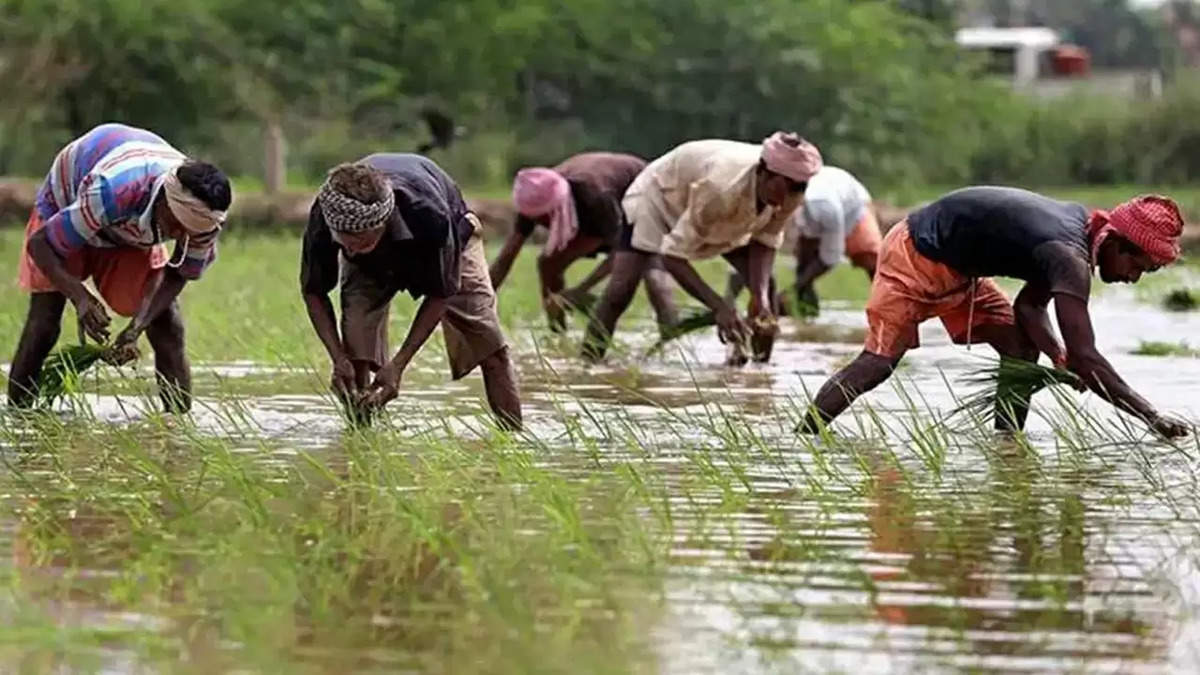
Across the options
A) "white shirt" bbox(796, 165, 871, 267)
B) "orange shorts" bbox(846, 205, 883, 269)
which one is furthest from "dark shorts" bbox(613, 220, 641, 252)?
"orange shorts" bbox(846, 205, 883, 269)

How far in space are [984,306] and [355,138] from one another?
23781 millimetres

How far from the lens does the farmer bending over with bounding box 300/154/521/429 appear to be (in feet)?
24.5

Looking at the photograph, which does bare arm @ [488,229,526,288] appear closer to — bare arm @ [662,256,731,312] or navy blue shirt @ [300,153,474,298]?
bare arm @ [662,256,731,312]

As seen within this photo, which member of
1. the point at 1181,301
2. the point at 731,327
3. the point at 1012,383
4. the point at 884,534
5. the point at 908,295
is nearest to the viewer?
the point at 884,534

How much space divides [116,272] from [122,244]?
25 centimetres

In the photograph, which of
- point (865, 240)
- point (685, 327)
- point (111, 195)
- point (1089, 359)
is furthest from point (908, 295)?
point (865, 240)

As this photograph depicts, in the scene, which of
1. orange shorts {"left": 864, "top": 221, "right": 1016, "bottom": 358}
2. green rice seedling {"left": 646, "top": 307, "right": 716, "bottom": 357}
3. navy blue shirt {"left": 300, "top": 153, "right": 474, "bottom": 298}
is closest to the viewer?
navy blue shirt {"left": 300, "top": 153, "right": 474, "bottom": 298}

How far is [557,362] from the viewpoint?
1220 centimetres

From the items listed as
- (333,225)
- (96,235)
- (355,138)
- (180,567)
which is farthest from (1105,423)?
(355,138)

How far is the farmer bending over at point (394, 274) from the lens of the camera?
746cm

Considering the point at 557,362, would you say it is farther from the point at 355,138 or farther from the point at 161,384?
the point at 355,138

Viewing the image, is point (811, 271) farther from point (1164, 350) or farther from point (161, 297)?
point (161, 297)

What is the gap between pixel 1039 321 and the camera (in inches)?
342

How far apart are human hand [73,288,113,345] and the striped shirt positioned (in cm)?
24
